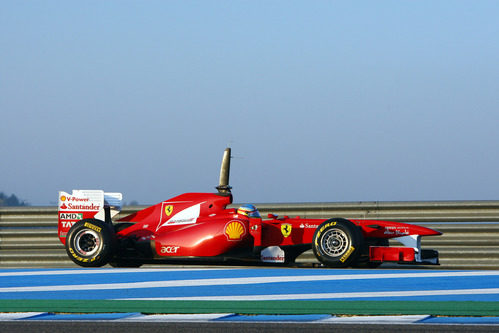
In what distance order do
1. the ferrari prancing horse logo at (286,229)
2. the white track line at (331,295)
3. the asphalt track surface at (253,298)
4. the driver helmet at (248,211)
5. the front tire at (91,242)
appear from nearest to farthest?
the asphalt track surface at (253,298) → the white track line at (331,295) → the ferrari prancing horse logo at (286,229) → the driver helmet at (248,211) → the front tire at (91,242)

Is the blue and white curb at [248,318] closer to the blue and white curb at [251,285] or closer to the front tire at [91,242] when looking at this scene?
the blue and white curb at [251,285]

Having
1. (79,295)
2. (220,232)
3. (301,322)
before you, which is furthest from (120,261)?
(301,322)

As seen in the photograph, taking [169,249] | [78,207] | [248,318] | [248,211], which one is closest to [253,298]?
[248,318]

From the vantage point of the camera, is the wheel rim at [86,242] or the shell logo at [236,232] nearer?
the shell logo at [236,232]

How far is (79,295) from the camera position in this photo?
6.82m

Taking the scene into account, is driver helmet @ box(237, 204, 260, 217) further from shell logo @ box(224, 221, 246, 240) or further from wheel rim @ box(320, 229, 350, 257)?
wheel rim @ box(320, 229, 350, 257)

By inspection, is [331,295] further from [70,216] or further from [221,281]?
[70,216]

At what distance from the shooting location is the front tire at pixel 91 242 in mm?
9367

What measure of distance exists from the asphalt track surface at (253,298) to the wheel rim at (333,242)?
0.98ft

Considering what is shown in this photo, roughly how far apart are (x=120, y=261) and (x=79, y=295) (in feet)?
9.39

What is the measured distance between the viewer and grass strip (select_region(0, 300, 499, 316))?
5.73 metres

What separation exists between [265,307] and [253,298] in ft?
1.91

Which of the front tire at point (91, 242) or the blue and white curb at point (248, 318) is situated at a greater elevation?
the front tire at point (91, 242)

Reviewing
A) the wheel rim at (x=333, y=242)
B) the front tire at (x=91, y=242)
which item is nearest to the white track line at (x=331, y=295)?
the wheel rim at (x=333, y=242)
